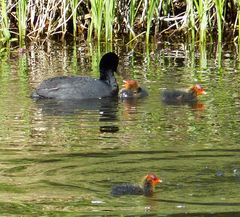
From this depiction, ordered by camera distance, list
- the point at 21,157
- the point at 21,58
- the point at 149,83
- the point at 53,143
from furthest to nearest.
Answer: the point at 21,58 < the point at 149,83 < the point at 53,143 < the point at 21,157

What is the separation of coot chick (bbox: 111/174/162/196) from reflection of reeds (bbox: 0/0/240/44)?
10.8 meters

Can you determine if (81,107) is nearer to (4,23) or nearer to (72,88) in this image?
(72,88)

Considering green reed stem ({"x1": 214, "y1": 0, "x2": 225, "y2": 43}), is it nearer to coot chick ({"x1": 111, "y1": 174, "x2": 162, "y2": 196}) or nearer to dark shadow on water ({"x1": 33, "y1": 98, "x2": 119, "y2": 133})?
dark shadow on water ({"x1": 33, "y1": 98, "x2": 119, "y2": 133})

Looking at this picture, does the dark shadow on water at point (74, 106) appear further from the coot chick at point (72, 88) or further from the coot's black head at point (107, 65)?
the coot's black head at point (107, 65)

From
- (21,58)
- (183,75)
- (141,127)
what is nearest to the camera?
(141,127)

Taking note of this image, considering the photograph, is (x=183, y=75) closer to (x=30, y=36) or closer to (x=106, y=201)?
(x=30, y=36)

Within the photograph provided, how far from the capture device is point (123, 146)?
10133mm

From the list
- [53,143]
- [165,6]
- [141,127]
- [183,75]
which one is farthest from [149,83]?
[165,6]

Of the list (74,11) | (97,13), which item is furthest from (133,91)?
(74,11)

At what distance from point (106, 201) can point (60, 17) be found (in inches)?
521

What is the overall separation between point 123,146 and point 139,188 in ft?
6.60

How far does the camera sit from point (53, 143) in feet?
34.2

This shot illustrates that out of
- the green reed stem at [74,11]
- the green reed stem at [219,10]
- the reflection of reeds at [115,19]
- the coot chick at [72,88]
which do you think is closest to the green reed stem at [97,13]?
the reflection of reeds at [115,19]

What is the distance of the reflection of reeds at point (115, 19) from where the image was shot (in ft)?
62.7
